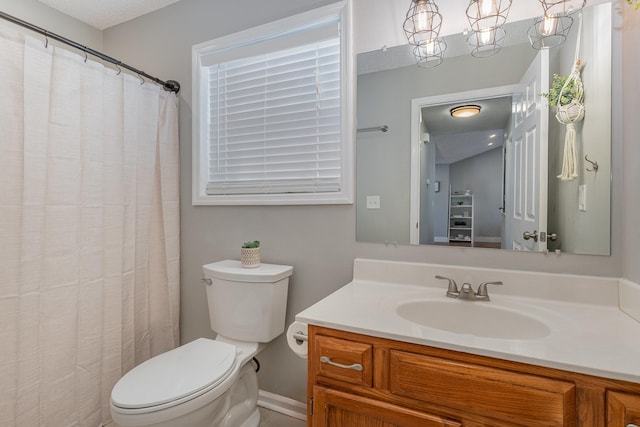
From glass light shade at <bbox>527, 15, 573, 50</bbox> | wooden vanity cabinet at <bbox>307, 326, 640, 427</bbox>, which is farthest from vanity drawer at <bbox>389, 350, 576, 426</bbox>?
glass light shade at <bbox>527, 15, 573, 50</bbox>

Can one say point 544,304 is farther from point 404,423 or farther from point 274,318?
point 274,318

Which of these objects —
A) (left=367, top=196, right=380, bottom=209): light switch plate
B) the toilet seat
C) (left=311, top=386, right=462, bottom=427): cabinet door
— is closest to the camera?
(left=311, top=386, right=462, bottom=427): cabinet door

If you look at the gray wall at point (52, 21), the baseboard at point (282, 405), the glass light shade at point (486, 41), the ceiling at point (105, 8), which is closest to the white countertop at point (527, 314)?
the baseboard at point (282, 405)

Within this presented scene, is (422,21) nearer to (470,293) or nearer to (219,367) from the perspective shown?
(470,293)

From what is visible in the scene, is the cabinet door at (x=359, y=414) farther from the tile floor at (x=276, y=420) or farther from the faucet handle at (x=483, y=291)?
the tile floor at (x=276, y=420)

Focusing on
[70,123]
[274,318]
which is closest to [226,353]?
[274,318]

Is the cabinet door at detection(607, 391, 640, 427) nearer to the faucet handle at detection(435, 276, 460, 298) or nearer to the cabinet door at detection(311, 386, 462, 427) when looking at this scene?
the cabinet door at detection(311, 386, 462, 427)

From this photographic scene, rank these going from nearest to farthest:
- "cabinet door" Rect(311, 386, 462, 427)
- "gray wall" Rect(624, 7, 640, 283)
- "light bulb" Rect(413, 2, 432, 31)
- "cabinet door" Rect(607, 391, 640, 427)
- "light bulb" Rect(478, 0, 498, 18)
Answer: "cabinet door" Rect(607, 391, 640, 427) → "cabinet door" Rect(311, 386, 462, 427) → "gray wall" Rect(624, 7, 640, 283) → "light bulb" Rect(478, 0, 498, 18) → "light bulb" Rect(413, 2, 432, 31)

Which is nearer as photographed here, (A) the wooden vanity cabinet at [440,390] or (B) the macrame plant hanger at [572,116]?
(A) the wooden vanity cabinet at [440,390]

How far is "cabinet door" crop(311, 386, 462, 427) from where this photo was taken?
2.90 ft

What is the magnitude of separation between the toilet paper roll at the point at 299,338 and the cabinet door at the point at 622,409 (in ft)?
2.58

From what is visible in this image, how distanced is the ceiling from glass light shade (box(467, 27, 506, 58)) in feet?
5.87

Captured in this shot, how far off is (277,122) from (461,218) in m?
1.07

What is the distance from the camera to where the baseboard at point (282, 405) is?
1675mm
